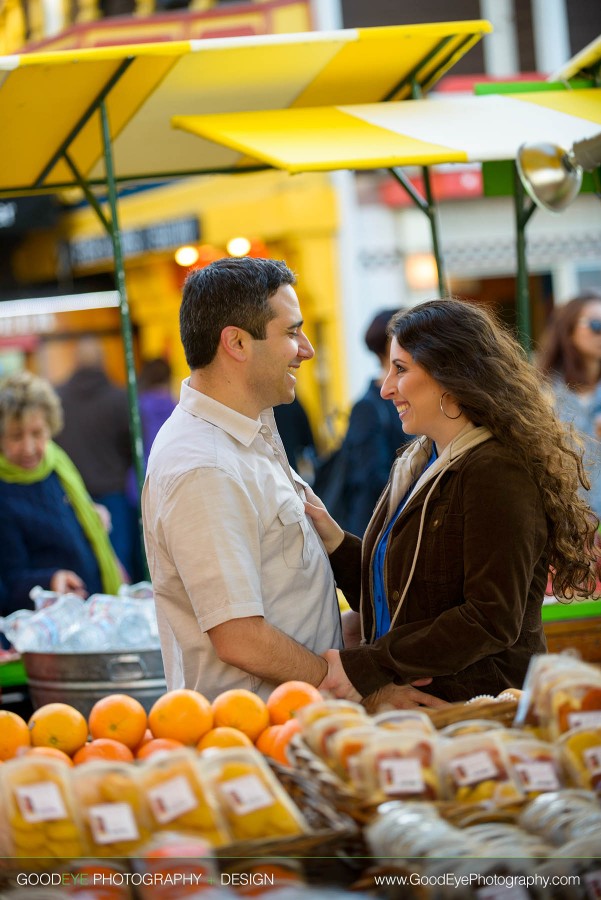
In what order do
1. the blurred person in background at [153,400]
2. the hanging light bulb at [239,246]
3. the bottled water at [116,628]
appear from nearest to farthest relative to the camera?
the bottled water at [116,628]
the blurred person in background at [153,400]
the hanging light bulb at [239,246]

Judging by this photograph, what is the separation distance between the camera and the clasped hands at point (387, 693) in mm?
2623

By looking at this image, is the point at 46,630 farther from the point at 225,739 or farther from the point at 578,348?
the point at 578,348

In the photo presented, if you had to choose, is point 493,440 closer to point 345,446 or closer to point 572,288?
point 345,446

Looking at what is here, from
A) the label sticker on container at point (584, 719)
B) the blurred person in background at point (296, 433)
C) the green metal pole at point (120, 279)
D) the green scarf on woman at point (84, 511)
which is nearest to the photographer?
the label sticker on container at point (584, 719)

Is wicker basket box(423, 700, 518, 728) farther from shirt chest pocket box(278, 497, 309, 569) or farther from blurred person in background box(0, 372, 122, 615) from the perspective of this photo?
blurred person in background box(0, 372, 122, 615)

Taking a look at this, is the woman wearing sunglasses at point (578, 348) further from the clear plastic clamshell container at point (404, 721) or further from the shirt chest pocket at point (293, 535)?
the clear plastic clamshell container at point (404, 721)

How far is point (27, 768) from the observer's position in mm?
1798

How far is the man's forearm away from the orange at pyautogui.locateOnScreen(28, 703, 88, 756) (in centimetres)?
33

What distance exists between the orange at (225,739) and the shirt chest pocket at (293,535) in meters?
0.56

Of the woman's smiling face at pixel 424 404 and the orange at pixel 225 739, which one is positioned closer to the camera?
the orange at pixel 225 739

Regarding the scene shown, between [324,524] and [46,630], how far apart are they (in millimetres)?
1345

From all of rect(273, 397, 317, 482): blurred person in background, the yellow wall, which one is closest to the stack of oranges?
rect(273, 397, 317, 482): blurred person in background

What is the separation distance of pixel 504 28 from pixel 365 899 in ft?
38.4

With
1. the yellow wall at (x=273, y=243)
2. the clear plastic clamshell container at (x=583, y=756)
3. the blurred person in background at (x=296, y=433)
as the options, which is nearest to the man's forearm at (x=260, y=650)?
the clear plastic clamshell container at (x=583, y=756)
